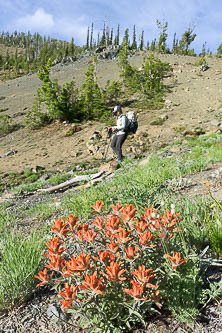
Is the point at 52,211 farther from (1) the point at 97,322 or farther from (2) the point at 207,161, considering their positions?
(2) the point at 207,161

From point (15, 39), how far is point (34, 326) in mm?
147550

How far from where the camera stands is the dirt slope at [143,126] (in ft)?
47.1

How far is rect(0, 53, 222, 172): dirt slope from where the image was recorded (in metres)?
14.4

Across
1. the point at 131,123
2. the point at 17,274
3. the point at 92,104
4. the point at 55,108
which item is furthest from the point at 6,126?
the point at 17,274

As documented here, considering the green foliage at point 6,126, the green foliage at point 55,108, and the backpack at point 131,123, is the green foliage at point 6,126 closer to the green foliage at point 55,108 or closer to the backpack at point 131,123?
the green foliage at point 55,108

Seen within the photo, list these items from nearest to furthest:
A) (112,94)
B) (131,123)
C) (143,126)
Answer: (131,123) < (143,126) < (112,94)

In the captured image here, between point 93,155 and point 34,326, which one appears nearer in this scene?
point 34,326

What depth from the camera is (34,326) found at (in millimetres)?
1578

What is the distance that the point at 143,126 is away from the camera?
17.9 m

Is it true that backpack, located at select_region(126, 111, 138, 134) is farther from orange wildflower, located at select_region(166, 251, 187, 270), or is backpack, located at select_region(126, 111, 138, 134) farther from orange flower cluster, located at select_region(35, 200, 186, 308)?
orange wildflower, located at select_region(166, 251, 187, 270)

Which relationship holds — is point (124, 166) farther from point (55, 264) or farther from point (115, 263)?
point (115, 263)

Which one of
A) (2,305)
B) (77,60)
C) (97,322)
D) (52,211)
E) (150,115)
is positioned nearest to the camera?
(97,322)

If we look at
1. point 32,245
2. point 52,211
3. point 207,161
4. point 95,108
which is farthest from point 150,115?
point 32,245

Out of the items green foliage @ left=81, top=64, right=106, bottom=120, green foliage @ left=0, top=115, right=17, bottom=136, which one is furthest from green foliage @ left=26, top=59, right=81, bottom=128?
green foliage @ left=0, top=115, right=17, bottom=136
